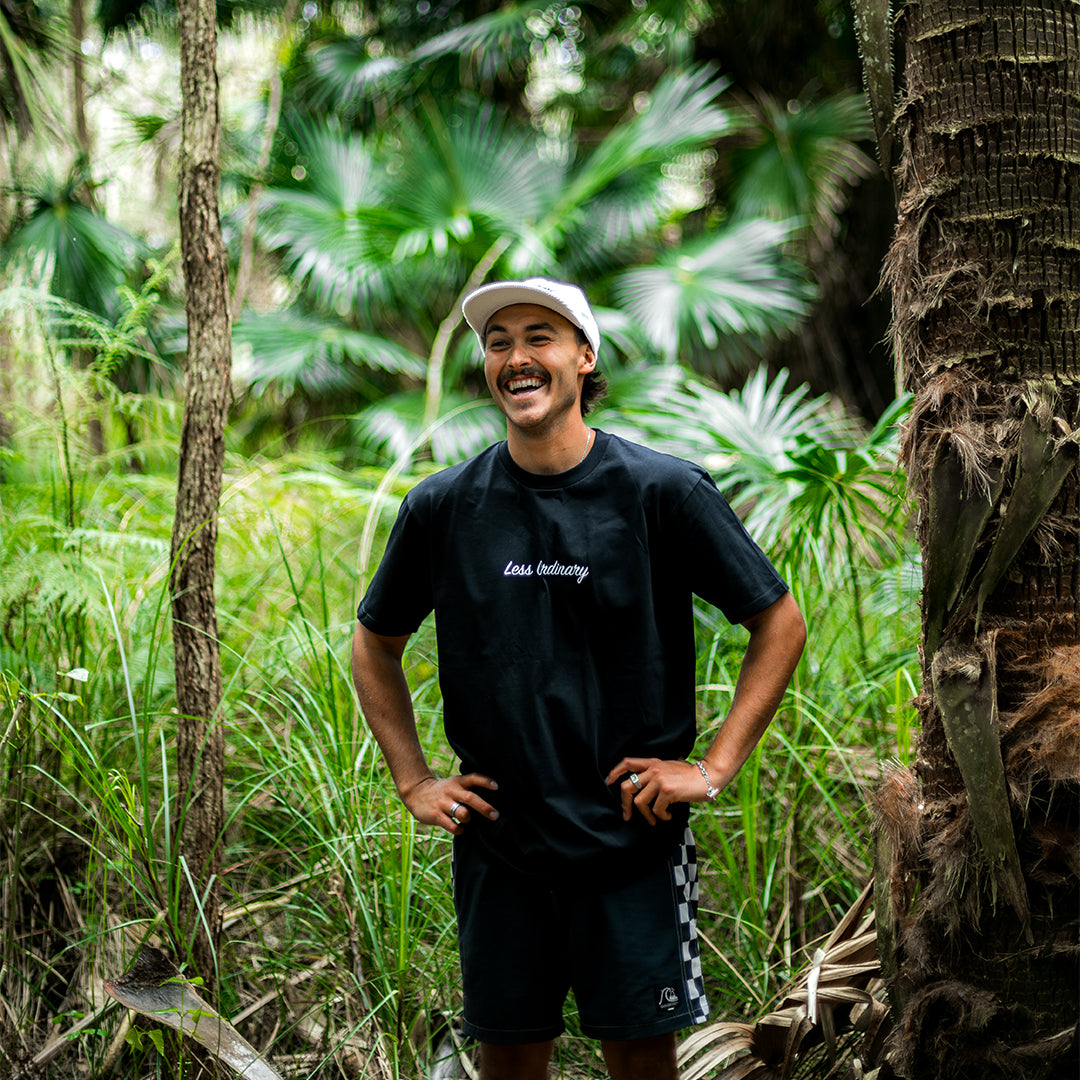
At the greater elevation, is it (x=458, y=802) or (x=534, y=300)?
(x=534, y=300)

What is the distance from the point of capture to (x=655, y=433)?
394cm

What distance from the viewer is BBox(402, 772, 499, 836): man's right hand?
1946 mm

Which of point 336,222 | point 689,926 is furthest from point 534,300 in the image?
point 336,222

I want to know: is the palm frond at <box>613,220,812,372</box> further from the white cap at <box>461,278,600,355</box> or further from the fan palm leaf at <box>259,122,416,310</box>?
the white cap at <box>461,278,600,355</box>

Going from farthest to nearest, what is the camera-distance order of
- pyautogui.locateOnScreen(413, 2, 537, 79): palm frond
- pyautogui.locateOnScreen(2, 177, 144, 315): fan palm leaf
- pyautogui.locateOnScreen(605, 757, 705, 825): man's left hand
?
pyautogui.locateOnScreen(413, 2, 537, 79): palm frond
pyautogui.locateOnScreen(2, 177, 144, 315): fan palm leaf
pyautogui.locateOnScreen(605, 757, 705, 825): man's left hand

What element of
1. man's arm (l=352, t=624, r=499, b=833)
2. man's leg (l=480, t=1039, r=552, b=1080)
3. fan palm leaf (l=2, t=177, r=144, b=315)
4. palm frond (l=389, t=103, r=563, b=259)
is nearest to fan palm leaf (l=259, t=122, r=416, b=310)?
Result: palm frond (l=389, t=103, r=563, b=259)

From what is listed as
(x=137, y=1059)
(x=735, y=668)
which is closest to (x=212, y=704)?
(x=137, y=1059)

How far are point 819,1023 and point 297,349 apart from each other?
15.9ft

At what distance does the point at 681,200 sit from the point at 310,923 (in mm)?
7133

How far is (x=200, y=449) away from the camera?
2.54 metres

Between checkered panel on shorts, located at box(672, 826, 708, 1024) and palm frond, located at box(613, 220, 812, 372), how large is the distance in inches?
148

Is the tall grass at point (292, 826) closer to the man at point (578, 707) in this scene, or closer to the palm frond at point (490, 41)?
the man at point (578, 707)

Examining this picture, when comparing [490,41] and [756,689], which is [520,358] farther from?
[490,41]

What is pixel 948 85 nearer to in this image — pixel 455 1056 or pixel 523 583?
pixel 523 583
